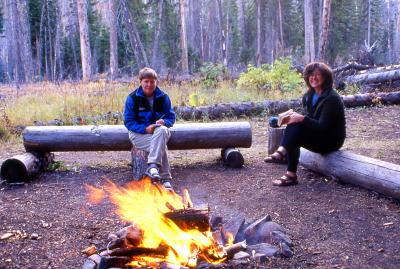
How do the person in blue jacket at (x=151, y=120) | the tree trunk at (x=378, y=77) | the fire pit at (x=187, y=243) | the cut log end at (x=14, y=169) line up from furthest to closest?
1. the tree trunk at (x=378, y=77)
2. the cut log end at (x=14, y=169)
3. the person in blue jacket at (x=151, y=120)
4. the fire pit at (x=187, y=243)

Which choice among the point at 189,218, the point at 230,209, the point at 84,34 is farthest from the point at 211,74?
the point at 189,218

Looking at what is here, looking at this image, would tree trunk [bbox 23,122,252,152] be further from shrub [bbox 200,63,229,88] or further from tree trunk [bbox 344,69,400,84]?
shrub [bbox 200,63,229,88]

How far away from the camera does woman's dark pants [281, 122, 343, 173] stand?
5687mm

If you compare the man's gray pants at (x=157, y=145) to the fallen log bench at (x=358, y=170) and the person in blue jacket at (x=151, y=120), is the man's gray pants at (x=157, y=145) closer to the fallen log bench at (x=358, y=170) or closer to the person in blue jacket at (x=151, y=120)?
the person in blue jacket at (x=151, y=120)

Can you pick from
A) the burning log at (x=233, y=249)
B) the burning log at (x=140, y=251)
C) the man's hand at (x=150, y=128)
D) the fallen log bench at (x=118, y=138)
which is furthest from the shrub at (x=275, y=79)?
the burning log at (x=140, y=251)

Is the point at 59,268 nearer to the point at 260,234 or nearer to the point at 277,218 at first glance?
the point at 260,234

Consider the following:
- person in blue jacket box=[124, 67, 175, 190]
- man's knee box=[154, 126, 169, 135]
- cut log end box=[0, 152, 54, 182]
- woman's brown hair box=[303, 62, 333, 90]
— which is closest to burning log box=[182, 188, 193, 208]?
person in blue jacket box=[124, 67, 175, 190]

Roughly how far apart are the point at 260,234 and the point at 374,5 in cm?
4855

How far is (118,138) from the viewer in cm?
693

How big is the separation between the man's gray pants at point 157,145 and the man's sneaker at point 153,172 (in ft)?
0.23

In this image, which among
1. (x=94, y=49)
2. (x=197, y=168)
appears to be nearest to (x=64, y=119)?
(x=197, y=168)

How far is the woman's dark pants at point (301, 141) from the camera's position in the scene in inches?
224

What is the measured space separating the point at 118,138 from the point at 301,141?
3013 millimetres

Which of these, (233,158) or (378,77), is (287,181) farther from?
(378,77)
